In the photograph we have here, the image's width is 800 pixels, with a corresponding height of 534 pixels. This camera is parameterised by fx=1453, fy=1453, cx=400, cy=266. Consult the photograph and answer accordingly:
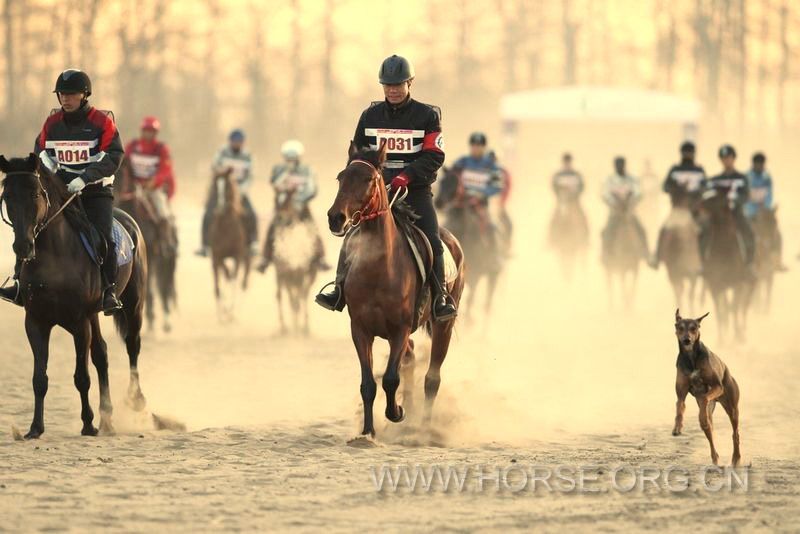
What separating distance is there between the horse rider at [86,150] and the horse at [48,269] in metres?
0.17

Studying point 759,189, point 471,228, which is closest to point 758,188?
point 759,189

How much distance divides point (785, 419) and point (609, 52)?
57.2 meters

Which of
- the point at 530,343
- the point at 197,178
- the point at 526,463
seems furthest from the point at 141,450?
the point at 197,178

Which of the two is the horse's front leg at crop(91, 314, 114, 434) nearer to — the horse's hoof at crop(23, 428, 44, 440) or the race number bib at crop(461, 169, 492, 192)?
the horse's hoof at crop(23, 428, 44, 440)

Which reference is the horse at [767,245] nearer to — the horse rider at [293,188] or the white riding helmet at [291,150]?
the horse rider at [293,188]

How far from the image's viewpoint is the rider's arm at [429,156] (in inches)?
408

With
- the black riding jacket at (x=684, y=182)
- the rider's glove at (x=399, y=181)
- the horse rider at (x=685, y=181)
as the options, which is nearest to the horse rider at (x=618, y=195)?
Answer: the horse rider at (x=685, y=181)

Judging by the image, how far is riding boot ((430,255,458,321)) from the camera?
1063 centimetres

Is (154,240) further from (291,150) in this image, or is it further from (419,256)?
(419,256)

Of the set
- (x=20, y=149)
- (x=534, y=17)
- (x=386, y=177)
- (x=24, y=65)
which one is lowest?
(x=386, y=177)

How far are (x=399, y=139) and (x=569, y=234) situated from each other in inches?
662

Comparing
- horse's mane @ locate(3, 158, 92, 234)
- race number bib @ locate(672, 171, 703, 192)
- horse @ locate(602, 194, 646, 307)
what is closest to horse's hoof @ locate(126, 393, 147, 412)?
horse's mane @ locate(3, 158, 92, 234)

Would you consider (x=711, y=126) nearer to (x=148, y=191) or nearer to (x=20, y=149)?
(x=20, y=149)

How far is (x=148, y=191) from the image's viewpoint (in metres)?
18.0
